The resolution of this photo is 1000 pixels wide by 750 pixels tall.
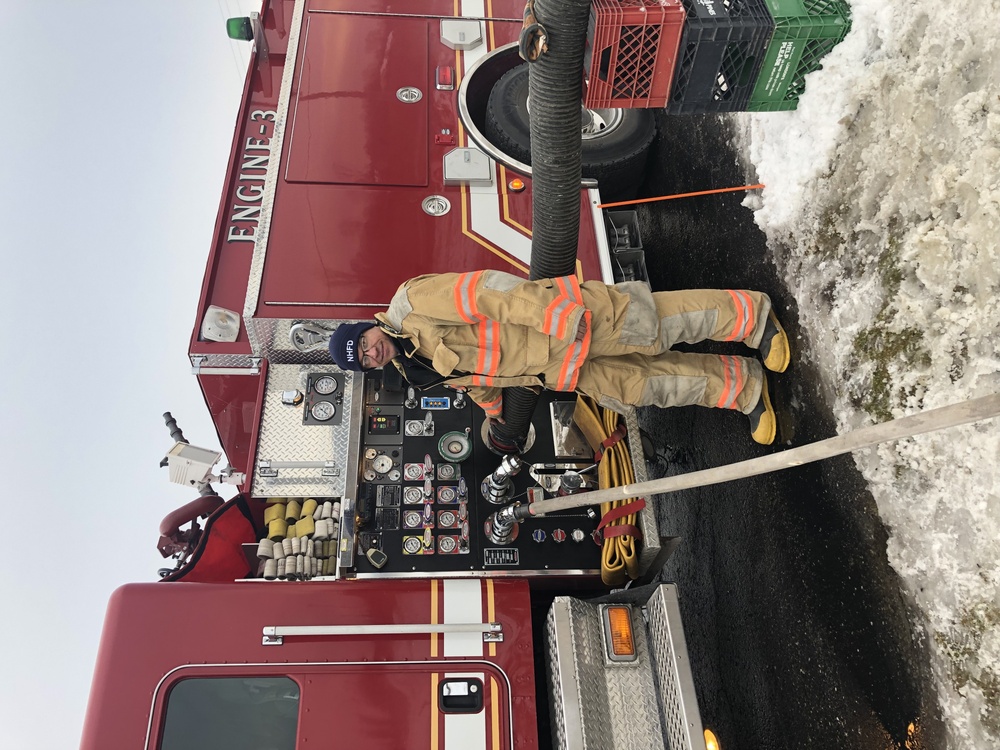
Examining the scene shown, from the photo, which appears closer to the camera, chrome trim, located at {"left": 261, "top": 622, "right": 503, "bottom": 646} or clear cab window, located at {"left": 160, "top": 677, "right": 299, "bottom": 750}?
clear cab window, located at {"left": 160, "top": 677, "right": 299, "bottom": 750}

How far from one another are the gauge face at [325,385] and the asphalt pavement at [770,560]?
6.22 feet

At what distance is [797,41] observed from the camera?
8.46 ft

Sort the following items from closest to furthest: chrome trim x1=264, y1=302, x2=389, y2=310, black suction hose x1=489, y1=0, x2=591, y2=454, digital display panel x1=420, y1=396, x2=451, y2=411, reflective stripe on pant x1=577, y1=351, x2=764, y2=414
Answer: black suction hose x1=489, y1=0, x2=591, y2=454, reflective stripe on pant x1=577, y1=351, x2=764, y2=414, chrome trim x1=264, y1=302, x2=389, y2=310, digital display panel x1=420, y1=396, x2=451, y2=411

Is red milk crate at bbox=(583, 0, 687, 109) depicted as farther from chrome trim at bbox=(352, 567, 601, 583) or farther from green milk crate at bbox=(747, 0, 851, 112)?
chrome trim at bbox=(352, 567, 601, 583)

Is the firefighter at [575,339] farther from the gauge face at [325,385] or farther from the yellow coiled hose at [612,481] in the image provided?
the gauge face at [325,385]

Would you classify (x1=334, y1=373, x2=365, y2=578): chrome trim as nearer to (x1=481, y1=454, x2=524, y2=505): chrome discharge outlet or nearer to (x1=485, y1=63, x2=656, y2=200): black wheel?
(x1=481, y1=454, x2=524, y2=505): chrome discharge outlet

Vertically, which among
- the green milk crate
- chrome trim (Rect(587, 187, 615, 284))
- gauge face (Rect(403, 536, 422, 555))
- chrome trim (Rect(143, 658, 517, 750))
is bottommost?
chrome trim (Rect(143, 658, 517, 750))

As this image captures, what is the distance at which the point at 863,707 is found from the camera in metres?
2.45

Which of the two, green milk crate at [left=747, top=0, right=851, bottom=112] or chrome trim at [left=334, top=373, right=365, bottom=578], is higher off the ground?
green milk crate at [left=747, top=0, right=851, bottom=112]

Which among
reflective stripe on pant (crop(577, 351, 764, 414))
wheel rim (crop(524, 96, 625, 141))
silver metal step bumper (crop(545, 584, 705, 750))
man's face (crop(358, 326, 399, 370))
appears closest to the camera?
silver metal step bumper (crop(545, 584, 705, 750))

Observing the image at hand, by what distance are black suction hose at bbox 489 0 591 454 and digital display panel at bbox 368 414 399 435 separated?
43.2 inches

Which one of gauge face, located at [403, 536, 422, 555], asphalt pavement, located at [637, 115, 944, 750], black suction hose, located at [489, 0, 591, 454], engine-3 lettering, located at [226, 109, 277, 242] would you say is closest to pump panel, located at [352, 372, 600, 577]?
gauge face, located at [403, 536, 422, 555]

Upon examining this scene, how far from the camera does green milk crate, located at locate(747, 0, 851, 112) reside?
2543 mm

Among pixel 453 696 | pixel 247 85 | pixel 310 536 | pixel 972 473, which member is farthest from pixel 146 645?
pixel 247 85
